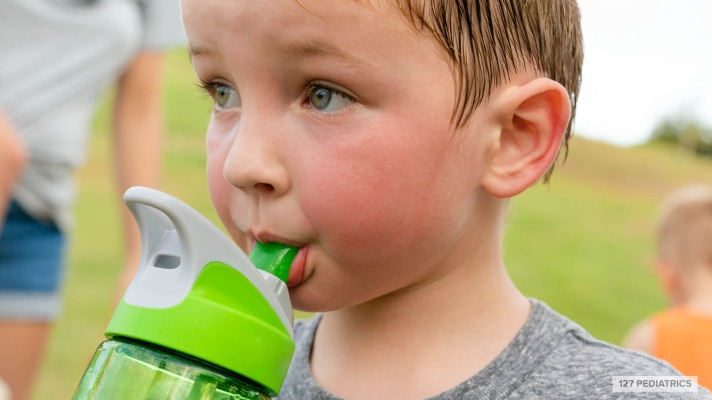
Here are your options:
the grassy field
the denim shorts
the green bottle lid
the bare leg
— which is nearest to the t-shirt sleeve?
the denim shorts

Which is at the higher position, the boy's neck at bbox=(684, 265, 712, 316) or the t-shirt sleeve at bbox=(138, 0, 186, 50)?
the boy's neck at bbox=(684, 265, 712, 316)

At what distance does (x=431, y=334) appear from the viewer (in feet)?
4.47

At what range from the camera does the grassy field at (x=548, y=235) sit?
6.95 metres

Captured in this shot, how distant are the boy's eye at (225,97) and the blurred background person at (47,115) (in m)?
1.49

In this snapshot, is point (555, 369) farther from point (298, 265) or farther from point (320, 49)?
point (320, 49)

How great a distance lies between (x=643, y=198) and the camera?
13.4 m

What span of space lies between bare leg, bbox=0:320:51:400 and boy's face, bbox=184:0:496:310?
1792mm

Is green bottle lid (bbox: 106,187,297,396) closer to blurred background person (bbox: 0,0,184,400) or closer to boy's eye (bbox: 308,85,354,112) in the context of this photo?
boy's eye (bbox: 308,85,354,112)

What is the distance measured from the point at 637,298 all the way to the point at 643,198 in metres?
4.83

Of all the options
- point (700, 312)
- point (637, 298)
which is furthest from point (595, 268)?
point (700, 312)

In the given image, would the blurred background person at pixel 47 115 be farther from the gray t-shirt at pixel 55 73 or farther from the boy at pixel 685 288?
the boy at pixel 685 288

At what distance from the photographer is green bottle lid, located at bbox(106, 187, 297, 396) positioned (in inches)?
43.9

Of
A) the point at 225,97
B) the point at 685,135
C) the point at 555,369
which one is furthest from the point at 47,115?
the point at 685,135

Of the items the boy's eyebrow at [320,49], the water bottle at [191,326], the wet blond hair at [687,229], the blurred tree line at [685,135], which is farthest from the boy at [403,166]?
the blurred tree line at [685,135]
